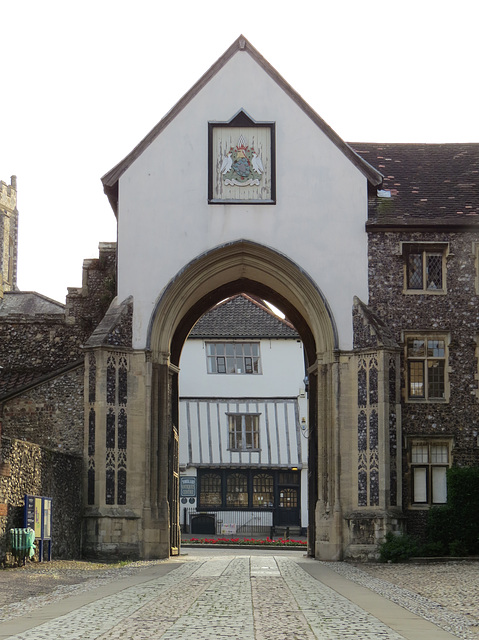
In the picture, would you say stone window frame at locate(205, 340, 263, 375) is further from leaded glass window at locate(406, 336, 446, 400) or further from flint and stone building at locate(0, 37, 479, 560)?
leaded glass window at locate(406, 336, 446, 400)

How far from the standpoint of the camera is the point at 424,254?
25.6 m

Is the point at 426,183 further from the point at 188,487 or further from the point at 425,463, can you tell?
the point at 188,487

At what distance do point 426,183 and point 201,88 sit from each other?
20.3 ft

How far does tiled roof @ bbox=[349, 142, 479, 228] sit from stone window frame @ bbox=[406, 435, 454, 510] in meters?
5.12

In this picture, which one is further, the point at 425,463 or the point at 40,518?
the point at 425,463

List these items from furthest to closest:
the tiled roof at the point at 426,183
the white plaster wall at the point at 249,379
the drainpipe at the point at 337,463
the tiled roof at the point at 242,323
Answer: the tiled roof at the point at 242,323, the white plaster wall at the point at 249,379, the tiled roof at the point at 426,183, the drainpipe at the point at 337,463

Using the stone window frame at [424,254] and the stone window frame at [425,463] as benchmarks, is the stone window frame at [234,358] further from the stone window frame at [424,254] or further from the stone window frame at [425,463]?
the stone window frame at [425,463]

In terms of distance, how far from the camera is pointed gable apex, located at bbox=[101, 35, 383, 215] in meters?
25.8

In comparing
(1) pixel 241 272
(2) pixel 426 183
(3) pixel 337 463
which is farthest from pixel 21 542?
(2) pixel 426 183

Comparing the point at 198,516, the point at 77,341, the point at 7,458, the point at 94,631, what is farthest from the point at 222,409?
the point at 94,631

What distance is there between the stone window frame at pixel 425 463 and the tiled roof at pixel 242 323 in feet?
93.0

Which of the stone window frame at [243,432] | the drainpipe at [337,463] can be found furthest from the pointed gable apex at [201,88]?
the stone window frame at [243,432]

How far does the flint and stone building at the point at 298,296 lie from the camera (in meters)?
24.2

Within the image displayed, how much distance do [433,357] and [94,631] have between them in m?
17.0
